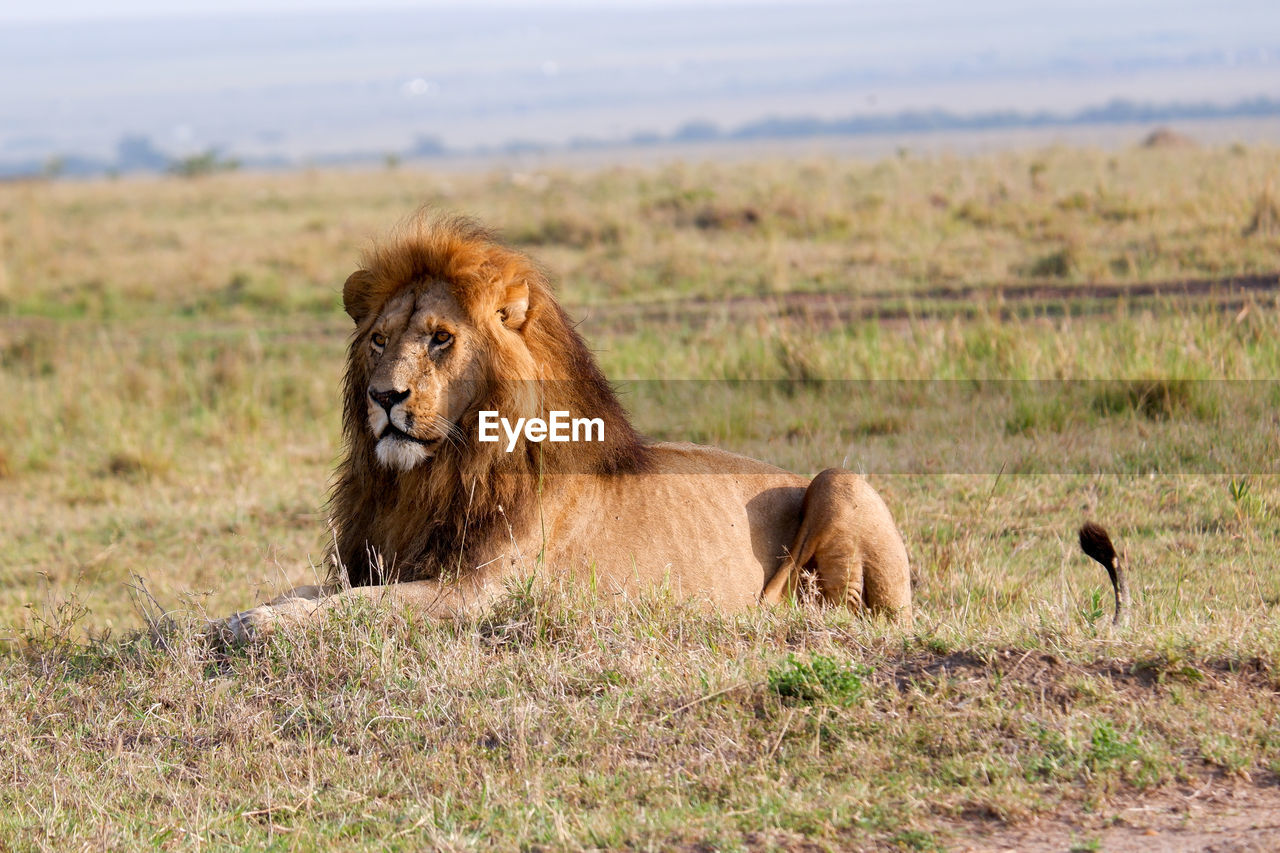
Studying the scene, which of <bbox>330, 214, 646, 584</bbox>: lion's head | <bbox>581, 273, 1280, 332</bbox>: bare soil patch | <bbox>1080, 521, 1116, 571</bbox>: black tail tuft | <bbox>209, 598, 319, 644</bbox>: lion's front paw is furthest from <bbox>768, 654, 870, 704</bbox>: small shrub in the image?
<bbox>581, 273, 1280, 332</bbox>: bare soil patch

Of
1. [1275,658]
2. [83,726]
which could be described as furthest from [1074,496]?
[83,726]

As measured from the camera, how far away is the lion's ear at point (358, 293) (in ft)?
17.4

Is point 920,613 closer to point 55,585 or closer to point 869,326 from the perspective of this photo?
point 55,585

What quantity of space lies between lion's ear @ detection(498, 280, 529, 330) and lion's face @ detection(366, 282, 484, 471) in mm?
172

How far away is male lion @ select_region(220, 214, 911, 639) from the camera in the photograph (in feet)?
16.5

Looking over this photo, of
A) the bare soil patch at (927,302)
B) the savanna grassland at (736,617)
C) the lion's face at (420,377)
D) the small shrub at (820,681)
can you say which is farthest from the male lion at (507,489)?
the bare soil patch at (927,302)

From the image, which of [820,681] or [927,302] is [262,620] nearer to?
[820,681]

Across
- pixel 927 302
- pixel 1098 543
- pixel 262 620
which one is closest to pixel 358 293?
pixel 262 620

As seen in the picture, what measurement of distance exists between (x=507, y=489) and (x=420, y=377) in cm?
53

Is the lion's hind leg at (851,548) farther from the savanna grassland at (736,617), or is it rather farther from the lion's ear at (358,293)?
the lion's ear at (358,293)

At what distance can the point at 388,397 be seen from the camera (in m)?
4.89

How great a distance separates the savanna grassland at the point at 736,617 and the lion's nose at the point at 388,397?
70cm

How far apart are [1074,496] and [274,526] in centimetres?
452

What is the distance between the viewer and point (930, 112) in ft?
447
